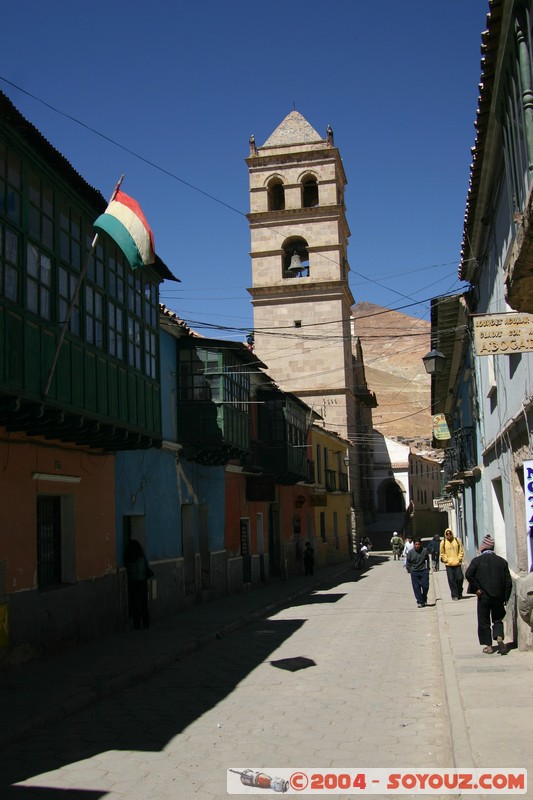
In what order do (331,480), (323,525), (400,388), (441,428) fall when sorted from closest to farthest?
(441,428) < (323,525) < (331,480) < (400,388)

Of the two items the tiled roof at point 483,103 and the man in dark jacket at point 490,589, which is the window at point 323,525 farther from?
the man in dark jacket at point 490,589

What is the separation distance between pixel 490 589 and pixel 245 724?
14.9 feet

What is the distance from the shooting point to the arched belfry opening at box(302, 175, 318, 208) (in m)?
50.7

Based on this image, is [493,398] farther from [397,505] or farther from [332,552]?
[397,505]

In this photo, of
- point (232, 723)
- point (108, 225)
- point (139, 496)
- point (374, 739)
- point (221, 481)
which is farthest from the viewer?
point (221, 481)

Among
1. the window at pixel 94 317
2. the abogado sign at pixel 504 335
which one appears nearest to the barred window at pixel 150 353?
the window at pixel 94 317

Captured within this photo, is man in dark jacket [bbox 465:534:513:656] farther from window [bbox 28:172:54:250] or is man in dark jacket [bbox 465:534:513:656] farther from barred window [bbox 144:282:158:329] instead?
barred window [bbox 144:282:158:329]

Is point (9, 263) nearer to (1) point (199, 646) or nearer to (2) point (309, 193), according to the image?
(1) point (199, 646)

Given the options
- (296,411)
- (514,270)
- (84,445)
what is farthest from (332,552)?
(514,270)

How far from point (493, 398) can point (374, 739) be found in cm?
802

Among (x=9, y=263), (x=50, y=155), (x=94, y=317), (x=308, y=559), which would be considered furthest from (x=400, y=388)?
(x=9, y=263)

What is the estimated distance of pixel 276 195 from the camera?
169 ft

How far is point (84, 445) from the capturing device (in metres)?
13.9

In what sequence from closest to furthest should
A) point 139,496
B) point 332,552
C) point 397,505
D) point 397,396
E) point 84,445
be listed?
1. point 84,445
2. point 139,496
3. point 332,552
4. point 397,505
5. point 397,396
